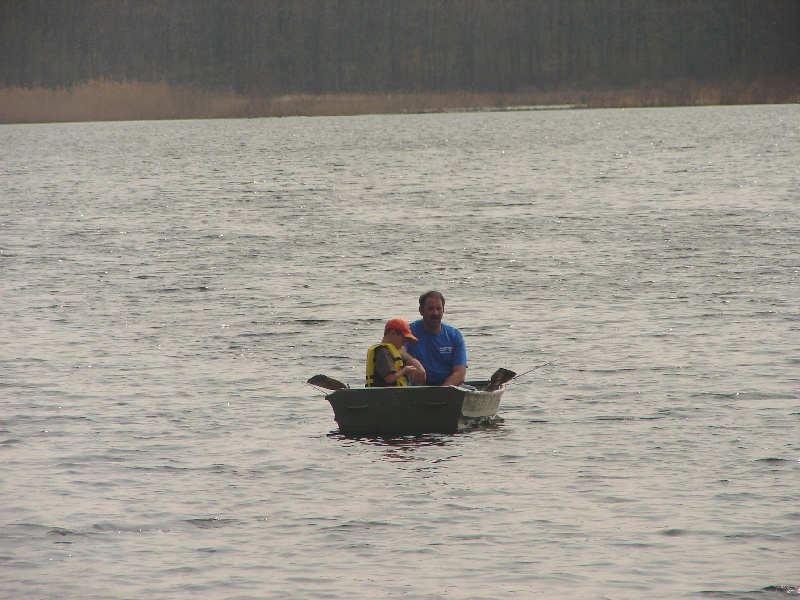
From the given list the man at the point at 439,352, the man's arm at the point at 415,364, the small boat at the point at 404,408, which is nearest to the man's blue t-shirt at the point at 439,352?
the man at the point at 439,352

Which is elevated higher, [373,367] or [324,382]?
[373,367]

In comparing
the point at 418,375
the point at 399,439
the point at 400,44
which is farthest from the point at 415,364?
the point at 400,44

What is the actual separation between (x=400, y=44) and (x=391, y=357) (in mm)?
173791

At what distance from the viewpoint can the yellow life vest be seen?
15008 millimetres

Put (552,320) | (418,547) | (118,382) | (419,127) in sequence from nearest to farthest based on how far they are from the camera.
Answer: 1. (418,547)
2. (118,382)
3. (552,320)
4. (419,127)

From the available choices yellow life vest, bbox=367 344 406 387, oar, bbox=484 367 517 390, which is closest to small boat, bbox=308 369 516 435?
yellow life vest, bbox=367 344 406 387

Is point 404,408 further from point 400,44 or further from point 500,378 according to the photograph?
point 400,44

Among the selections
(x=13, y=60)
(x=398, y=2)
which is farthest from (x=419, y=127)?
(x=13, y=60)

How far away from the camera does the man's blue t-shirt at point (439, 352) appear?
1591cm

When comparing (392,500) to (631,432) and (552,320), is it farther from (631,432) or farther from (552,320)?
(552,320)

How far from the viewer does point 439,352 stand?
15922 mm

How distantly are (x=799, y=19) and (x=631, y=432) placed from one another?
18825 cm

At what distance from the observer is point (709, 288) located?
95.3ft

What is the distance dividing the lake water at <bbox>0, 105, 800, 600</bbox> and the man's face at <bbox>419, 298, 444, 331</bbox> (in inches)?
52.7
